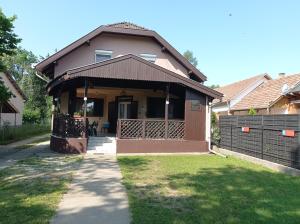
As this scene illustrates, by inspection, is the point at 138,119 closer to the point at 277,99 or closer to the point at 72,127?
the point at 72,127

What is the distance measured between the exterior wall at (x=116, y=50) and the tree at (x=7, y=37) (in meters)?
4.58

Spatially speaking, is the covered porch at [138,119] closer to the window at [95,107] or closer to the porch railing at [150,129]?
the porch railing at [150,129]

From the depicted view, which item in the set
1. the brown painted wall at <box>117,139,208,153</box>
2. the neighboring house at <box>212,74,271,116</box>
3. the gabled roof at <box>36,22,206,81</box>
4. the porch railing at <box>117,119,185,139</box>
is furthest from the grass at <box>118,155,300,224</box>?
the neighboring house at <box>212,74,271,116</box>

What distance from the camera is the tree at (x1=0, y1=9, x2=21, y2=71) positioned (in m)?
12.9

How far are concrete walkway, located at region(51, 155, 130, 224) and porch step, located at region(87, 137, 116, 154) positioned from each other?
4718mm

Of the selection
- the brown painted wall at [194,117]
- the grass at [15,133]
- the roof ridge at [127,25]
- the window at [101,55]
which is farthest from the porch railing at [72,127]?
the grass at [15,133]

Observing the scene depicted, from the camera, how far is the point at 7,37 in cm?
1328

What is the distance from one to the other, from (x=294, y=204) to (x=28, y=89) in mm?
57849

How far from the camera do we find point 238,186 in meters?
8.46

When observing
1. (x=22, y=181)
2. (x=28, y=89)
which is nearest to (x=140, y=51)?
(x=22, y=181)

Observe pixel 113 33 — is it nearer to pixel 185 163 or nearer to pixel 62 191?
pixel 185 163

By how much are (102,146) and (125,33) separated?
6.47m

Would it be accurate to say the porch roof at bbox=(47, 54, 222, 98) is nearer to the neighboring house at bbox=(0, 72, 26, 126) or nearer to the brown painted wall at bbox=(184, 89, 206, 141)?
the brown painted wall at bbox=(184, 89, 206, 141)

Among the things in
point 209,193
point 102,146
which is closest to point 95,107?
point 102,146
